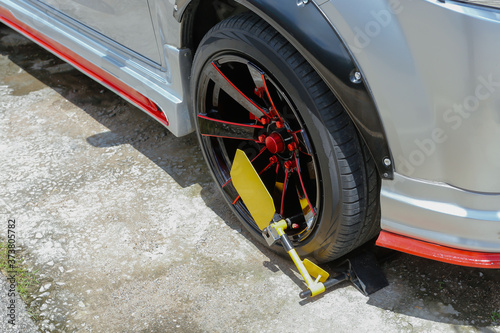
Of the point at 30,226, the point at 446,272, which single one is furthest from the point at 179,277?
the point at 446,272

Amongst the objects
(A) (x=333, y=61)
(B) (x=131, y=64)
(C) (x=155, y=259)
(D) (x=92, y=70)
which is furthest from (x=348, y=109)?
(D) (x=92, y=70)

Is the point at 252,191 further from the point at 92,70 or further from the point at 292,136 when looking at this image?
the point at 92,70

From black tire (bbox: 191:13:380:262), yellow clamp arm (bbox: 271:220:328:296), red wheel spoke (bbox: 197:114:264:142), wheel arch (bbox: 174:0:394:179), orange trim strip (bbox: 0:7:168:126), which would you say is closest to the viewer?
wheel arch (bbox: 174:0:394:179)

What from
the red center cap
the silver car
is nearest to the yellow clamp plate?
the silver car

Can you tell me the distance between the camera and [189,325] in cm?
196

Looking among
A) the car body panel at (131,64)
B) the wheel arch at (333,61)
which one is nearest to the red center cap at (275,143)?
the wheel arch at (333,61)

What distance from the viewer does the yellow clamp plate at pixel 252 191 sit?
2104 millimetres

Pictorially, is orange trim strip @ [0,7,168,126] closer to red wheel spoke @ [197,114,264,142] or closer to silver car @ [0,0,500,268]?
silver car @ [0,0,500,268]

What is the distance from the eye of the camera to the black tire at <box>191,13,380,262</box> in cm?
170

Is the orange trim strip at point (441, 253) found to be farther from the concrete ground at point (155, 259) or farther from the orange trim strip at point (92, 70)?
the orange trim strip at point (92, 70)

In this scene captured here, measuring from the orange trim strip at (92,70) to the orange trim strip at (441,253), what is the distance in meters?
1.18

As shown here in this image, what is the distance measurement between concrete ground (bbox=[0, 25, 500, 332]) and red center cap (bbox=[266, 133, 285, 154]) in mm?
522

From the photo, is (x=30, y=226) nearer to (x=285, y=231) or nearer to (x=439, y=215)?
(x=285, y=231)

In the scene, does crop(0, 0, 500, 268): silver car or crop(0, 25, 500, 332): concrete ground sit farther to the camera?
crop(0, 25, 500, 332): concrete ground
